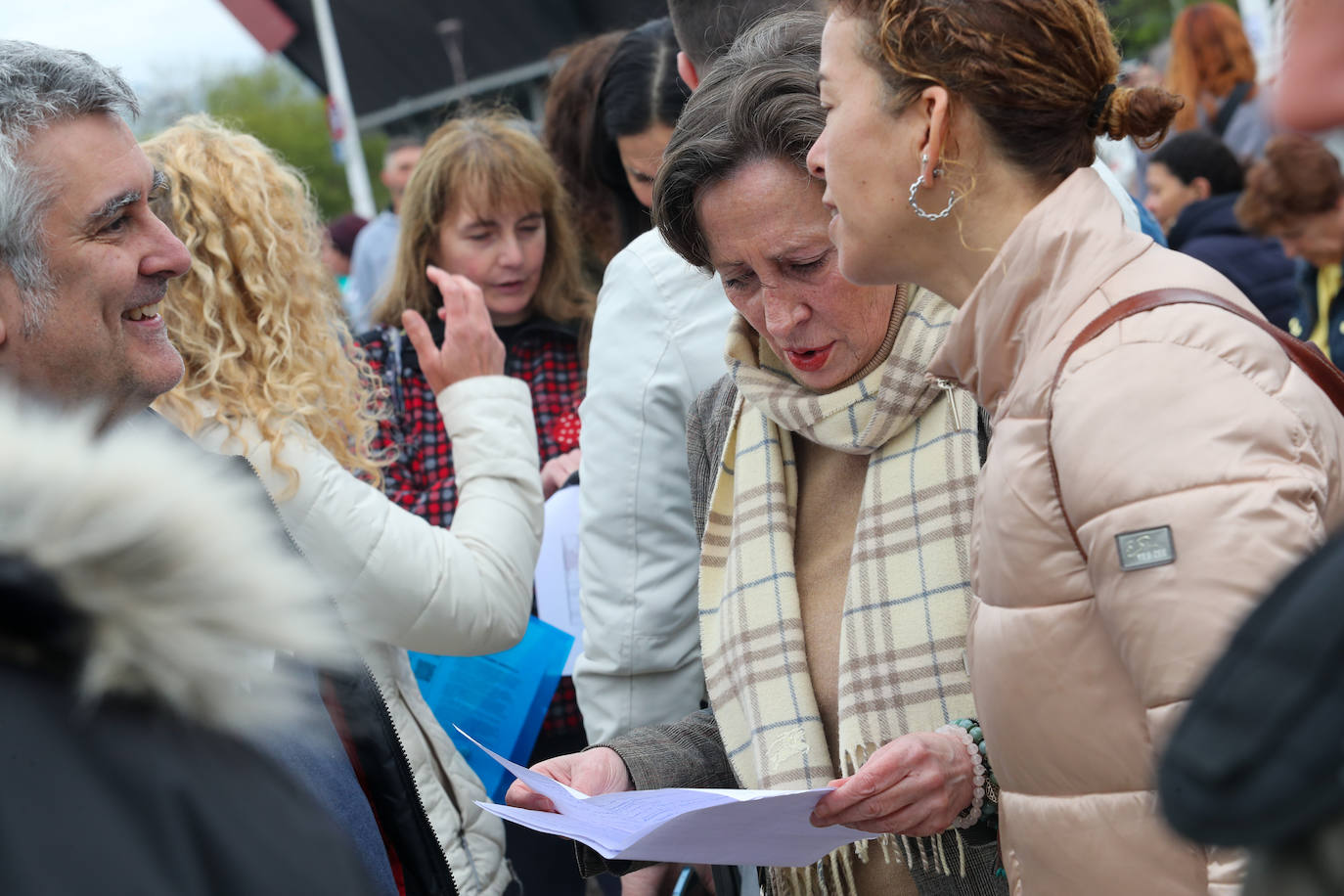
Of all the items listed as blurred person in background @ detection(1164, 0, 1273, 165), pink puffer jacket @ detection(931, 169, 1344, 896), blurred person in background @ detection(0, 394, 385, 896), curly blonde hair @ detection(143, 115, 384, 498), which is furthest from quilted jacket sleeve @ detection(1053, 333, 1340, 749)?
blurred person in background @ detection(1164, 0, 1273, 165)

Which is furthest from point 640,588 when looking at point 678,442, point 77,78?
point 77,78

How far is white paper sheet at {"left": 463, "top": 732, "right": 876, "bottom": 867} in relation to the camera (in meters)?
1.63

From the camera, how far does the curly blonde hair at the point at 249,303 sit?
94.3 inches

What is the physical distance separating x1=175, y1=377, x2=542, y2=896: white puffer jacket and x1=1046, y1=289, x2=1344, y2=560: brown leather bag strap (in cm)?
139

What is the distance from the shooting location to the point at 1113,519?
4.12 feet

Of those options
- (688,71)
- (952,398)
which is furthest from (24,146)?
(688,71)

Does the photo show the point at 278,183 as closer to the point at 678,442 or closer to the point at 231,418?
the point at 231,418

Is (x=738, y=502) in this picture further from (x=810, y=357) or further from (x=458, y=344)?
(x=458, y=344)

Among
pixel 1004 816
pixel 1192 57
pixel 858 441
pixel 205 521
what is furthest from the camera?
pixel 1192 57

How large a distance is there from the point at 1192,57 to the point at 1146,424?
5.98 metres

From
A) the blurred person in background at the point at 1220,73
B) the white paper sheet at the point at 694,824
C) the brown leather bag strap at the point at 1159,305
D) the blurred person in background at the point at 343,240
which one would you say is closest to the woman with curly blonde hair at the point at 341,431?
the white paper sheet at the point at 694,824

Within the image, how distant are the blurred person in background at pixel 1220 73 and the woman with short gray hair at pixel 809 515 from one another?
188 inches

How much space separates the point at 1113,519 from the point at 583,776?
3.72ft

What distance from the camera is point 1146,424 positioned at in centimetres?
126
